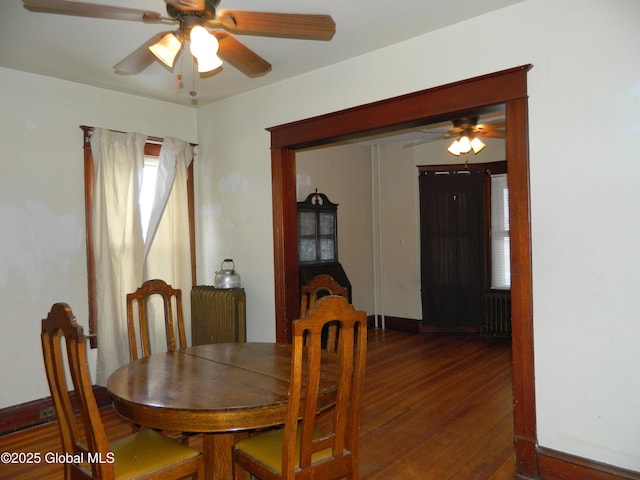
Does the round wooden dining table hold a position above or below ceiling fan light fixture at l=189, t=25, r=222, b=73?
below

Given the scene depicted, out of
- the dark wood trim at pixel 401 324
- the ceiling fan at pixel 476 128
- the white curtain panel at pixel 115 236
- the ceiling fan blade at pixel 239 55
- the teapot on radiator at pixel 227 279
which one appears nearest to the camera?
the ceiling fan blade at pixel 239 55

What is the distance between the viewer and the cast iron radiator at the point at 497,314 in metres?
5.76

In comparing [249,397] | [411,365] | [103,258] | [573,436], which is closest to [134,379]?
[249,397]

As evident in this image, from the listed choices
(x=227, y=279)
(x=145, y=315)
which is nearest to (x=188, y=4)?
(x=145, y=315)

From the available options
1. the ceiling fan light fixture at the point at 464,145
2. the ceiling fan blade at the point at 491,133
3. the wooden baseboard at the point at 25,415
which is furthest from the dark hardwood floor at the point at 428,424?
the ceiling fan blade at the point at 491,133

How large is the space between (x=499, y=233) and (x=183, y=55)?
177 inches

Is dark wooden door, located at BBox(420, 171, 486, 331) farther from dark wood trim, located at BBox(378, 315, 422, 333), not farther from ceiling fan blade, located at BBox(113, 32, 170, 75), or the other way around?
ceiling fan blade, located at BBox(113, 32, 170, 75)

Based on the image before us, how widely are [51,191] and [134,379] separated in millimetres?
2204

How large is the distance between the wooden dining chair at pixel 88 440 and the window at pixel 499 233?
493 cm

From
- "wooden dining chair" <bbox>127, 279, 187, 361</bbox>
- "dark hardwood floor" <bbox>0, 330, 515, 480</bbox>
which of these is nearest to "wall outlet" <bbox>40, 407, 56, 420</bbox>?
"dark hardwood floor" <bbox>0, 330, 515, 480</bbox>

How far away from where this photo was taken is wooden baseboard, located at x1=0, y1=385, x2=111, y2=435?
3342 millimetres

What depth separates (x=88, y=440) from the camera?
1.83m

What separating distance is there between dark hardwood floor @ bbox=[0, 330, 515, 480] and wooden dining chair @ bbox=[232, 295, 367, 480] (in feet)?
2.60

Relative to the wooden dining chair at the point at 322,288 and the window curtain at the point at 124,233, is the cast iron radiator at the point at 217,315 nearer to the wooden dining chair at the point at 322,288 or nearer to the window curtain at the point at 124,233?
the window curtain at the point at 124,233
